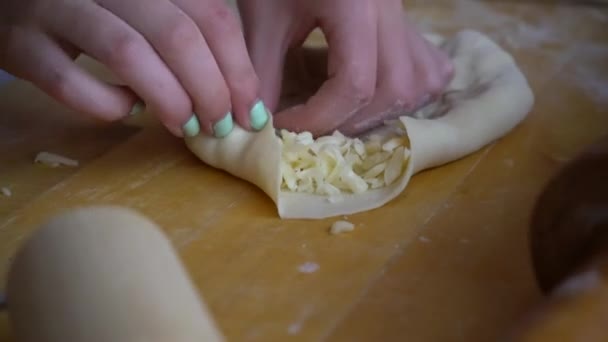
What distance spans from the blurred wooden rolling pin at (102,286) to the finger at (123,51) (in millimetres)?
292

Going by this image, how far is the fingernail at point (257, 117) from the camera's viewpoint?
948 millimetres

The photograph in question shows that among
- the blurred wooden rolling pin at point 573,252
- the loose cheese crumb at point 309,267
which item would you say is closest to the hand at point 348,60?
the loose cheese crumb at point 309,267

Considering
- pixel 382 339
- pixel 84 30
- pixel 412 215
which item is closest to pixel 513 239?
pixel 412 215

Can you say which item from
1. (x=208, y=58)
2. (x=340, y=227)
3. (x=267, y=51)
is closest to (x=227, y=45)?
(x=208, y=58)

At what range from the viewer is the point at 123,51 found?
88 cm

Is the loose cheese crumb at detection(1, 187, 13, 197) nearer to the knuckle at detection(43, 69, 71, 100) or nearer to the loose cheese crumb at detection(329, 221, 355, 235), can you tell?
the knuckle at detection(43, 69, 71, 100)

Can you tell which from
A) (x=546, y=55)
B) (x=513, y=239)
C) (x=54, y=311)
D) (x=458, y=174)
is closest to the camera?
(x=54, y=311)

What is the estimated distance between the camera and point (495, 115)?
40.1 inches

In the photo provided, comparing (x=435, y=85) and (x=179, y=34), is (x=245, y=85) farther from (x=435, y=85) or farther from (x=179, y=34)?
(x=435, y=85)

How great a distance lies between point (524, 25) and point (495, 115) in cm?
50

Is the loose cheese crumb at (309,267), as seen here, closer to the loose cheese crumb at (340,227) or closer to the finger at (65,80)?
the loose cheese crumb at (340,227)

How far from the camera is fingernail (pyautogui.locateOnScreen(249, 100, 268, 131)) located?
948mm

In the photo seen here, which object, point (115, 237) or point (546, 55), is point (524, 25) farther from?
point (115, 237)

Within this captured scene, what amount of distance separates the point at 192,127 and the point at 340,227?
222 mm
